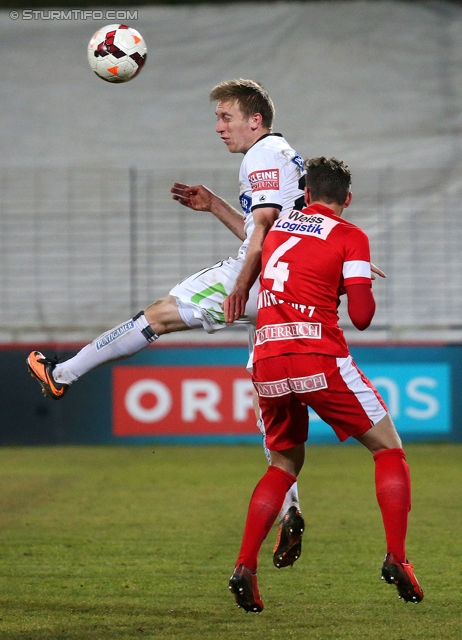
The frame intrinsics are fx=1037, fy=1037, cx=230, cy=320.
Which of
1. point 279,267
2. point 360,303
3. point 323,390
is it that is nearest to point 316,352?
point 323,390

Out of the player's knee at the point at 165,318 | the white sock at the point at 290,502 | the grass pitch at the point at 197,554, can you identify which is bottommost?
the grass pitch at the point at 197,554

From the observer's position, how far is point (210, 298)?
16.0 ft

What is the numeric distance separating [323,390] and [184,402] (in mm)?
6389

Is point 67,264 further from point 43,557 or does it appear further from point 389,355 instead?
point 43,557

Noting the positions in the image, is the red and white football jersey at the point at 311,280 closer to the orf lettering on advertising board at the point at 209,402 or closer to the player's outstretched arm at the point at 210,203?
the player's outstretched arm at the point at 210,203

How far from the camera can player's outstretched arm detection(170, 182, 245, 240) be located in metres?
5.44

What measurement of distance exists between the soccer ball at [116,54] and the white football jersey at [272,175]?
1.16 m

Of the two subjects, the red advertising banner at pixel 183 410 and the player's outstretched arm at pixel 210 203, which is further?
the red advertising banner at pixel 183 410

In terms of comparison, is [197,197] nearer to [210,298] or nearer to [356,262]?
[210,298]

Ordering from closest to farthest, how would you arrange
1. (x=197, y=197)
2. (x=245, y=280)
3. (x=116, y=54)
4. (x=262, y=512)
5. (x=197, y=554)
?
1. (x=262, y=512)
2. (x=245, y=280)
3. (x=197, y=554)
4. (x=197, y=197)
5. (x=116, y=54)

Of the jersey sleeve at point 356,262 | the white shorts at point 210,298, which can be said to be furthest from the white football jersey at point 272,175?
the jersey sleeve at point 356,262

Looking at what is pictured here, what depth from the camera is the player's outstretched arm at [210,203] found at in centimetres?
544

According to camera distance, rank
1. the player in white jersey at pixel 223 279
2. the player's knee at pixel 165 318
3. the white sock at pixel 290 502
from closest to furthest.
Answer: the white sock at pixel 290 502 → the player in white jersey at pixel 223 279 → the player's knee at pixel 165 318

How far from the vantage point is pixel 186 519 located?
6.36m
